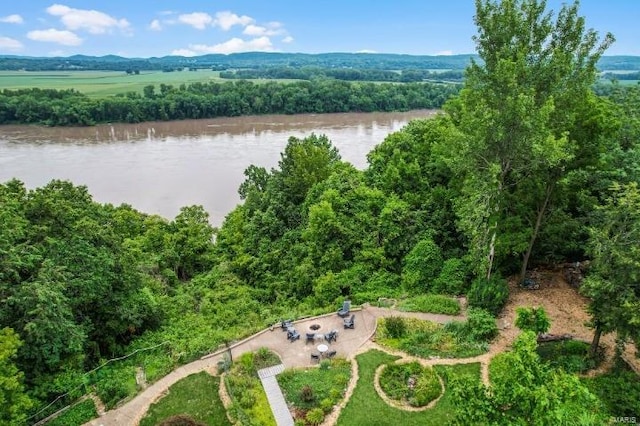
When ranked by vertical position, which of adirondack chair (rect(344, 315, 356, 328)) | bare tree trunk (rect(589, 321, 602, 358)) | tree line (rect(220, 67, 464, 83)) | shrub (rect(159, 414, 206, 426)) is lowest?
shrub (rect(159, 414, 206, 426))

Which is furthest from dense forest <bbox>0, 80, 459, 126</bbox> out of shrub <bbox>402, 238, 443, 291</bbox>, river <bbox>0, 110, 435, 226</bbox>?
shrub <bbox>402, 238, 443, 291</bbox>

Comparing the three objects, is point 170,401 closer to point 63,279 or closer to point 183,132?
point 63,279

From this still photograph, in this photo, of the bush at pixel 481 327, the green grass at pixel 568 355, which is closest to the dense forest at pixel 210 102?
the bush at pixel 481 327

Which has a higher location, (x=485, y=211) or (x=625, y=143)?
(x=625, y=143)

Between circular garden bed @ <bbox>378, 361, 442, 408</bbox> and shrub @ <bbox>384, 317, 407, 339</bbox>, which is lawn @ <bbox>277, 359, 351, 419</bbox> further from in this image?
shrub @ <bbox>384, 317, 407, 339</bbox>

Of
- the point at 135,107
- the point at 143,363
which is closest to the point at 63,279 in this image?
the point at 143,363

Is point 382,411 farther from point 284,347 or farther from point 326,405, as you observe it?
point 284,347
